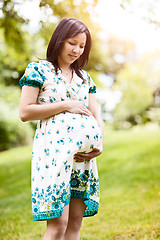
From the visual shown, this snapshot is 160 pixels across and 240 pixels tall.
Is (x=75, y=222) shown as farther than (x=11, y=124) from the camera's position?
No

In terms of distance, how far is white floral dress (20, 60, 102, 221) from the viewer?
175 cm

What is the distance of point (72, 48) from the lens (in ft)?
6.21

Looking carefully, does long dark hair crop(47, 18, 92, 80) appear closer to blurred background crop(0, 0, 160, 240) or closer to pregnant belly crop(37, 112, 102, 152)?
pregnant belly crop(37, 112, 102, 152)

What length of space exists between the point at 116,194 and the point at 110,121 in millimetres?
8414

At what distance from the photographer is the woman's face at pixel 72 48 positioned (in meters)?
1.89

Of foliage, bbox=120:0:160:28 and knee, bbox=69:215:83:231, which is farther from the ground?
foliage, bbox=120:0:160:28

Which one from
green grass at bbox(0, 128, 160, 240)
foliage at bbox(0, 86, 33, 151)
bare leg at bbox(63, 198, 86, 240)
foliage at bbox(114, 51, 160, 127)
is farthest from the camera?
foliage at bbox(114, 51, 160, 127)

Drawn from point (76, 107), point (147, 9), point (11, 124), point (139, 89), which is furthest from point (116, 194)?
point (139, 89)

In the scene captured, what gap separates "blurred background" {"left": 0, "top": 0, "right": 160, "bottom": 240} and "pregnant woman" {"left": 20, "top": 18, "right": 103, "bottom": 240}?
1.28m

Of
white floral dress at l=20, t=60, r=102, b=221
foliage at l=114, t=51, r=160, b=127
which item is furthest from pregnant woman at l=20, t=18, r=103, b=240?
foliage at l=114, t=51, r=160, b=127

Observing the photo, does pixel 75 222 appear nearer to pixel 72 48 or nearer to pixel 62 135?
pixel 62 135

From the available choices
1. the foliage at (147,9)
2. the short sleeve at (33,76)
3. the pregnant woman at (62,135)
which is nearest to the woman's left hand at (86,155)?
the pregnant woman at (62,135)

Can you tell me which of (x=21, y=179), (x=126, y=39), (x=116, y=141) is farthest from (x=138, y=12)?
(x=126, y=39)

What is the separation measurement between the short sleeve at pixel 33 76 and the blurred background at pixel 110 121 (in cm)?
185
